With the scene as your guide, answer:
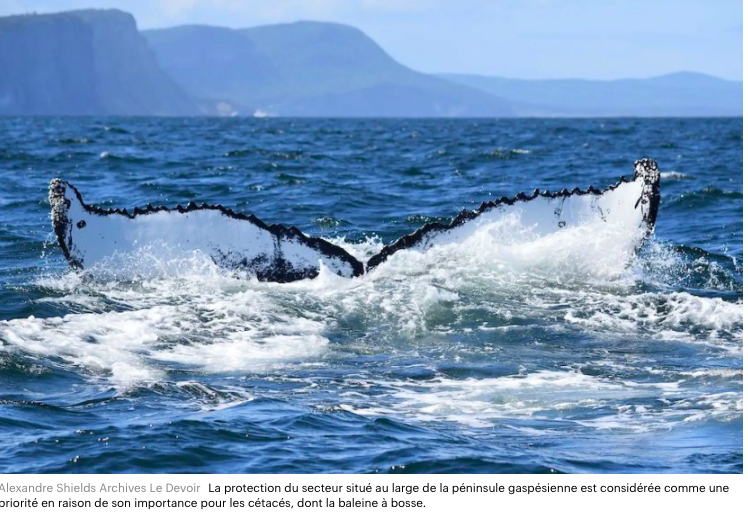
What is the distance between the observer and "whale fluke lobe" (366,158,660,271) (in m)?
11.0

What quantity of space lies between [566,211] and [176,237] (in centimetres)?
380

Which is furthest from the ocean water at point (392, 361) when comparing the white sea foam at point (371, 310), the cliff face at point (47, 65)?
the cliff face at point (47, 65)

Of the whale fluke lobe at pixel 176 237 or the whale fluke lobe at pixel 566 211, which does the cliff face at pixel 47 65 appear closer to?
the whale fluke lobe at pixel 176 237

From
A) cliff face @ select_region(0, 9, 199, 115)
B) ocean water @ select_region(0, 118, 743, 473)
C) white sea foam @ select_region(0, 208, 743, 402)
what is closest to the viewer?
ocean water @ select_region(0, 118, 743, 473)

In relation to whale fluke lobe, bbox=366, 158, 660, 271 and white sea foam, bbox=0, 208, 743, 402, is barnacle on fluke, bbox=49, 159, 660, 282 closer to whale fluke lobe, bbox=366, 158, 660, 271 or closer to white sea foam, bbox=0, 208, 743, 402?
whale fluke lobe, bbox=366, 158, 660, 271

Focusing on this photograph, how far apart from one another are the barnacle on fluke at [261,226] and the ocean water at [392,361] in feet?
1.22

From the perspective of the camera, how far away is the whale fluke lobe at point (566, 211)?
11.0m

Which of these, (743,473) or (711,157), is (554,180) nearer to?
(711,157)

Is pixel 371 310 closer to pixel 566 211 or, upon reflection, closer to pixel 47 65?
pixel 566 211

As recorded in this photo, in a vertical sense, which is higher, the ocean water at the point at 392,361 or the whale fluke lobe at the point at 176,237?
the whale fluke lobe at the point at 176,237

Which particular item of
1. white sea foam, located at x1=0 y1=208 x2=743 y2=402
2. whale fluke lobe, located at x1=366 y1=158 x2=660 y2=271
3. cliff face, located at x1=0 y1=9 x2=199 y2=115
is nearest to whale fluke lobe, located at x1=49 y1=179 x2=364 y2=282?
white sea foam, located at x1=0 y1=208 x2=743 y2=402

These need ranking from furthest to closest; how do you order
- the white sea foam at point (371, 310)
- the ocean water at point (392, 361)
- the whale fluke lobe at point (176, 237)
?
1. the whale fluke lobe at point (176, 237)
2. the white sea foam at point (371, 310)
3. the ocean water at point (392, 361)

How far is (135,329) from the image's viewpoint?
1059 cm
